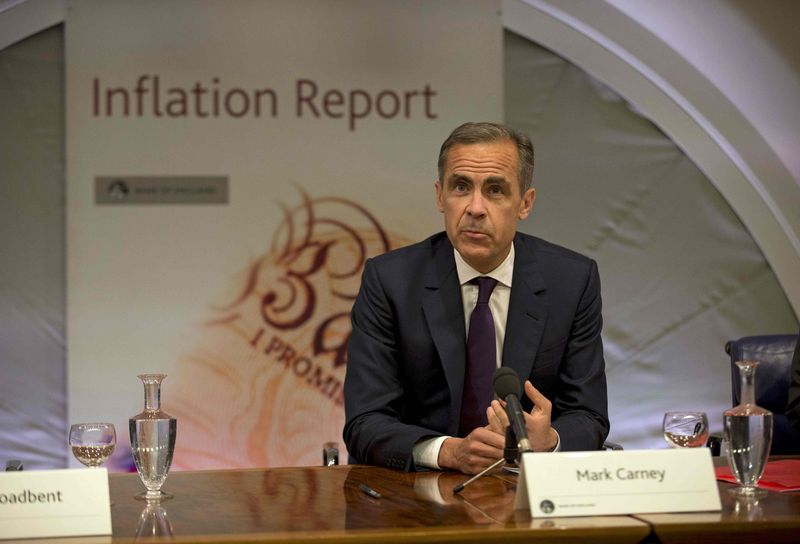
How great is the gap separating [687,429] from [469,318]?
0.74 metres

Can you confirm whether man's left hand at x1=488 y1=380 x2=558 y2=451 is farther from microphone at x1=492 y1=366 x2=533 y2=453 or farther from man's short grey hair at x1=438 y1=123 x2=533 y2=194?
man's short grey hair at x1=438 y1=123 x2=533 y2=194

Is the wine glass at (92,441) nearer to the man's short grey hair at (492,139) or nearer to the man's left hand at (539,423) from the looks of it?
the man's left hand at (539,423)

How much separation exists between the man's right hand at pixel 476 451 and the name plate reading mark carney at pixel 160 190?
283 cm

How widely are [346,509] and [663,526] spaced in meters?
0.57

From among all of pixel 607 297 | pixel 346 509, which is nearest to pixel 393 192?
pixel 607 297

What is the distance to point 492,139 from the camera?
2.86 meters

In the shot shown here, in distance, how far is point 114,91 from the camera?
4895mm

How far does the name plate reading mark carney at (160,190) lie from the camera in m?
4.88

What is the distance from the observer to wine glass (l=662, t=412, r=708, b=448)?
230 centimetres

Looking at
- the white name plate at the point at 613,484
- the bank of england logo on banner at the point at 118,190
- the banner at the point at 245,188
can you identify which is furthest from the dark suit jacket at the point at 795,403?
the bank of england logo on banner at the point at 118,190

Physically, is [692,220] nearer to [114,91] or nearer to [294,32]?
[294,32]

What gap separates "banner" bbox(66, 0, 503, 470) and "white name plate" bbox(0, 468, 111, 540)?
Answer: 323 cm

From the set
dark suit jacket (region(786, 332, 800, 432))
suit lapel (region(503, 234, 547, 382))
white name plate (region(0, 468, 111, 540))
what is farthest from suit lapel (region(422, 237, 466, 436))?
white name plate (region(0, 468, 111, 540))

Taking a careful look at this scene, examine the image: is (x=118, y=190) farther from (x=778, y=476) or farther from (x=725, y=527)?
(x=725, y=527)
